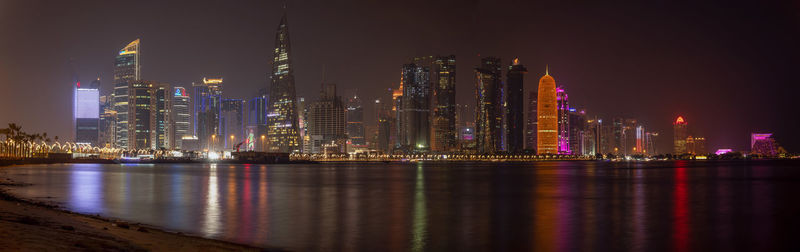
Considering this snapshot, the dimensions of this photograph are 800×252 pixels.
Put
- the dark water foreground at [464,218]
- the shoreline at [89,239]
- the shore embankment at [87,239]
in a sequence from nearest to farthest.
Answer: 1. the shore embankment at [87,239]
2. the shoreline at [89,239]
3. the dark water foreground at [464,218]

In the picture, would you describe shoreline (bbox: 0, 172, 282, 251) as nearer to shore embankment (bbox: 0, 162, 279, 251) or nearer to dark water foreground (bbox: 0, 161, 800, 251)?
shore embankment (bbox: 0, 162, 279, 251)

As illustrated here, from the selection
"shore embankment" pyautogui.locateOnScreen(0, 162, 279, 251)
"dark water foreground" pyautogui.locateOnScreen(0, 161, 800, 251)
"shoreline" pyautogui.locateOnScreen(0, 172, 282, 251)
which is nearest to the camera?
"shore embankment" pyautogui.locateOnScreen(0, 162, 279, 251)

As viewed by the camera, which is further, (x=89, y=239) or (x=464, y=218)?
(x=464, y=218)

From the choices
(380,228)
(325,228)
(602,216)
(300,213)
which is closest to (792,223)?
(602,216)

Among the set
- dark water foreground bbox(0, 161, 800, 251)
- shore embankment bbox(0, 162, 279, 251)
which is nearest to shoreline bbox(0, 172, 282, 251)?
shore embankment bbox(0, 162, 279, 251)

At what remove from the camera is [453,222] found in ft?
115

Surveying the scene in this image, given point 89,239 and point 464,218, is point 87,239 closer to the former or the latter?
point 89,239

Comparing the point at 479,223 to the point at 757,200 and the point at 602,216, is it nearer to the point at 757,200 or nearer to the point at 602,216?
the point at 602,216

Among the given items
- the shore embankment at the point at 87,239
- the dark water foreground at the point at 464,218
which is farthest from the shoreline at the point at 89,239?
the dark water foreground at the point at 464,218

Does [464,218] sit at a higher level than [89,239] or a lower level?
lower

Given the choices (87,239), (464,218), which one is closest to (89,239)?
(87,239)

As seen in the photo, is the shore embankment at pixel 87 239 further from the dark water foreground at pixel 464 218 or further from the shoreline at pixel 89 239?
the dark water foreground at pixel 464 218

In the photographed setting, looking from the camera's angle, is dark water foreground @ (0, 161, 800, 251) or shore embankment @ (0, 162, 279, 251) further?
dark water foreground @ (0, 161, 800, 251)

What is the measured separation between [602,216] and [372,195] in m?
23.3
